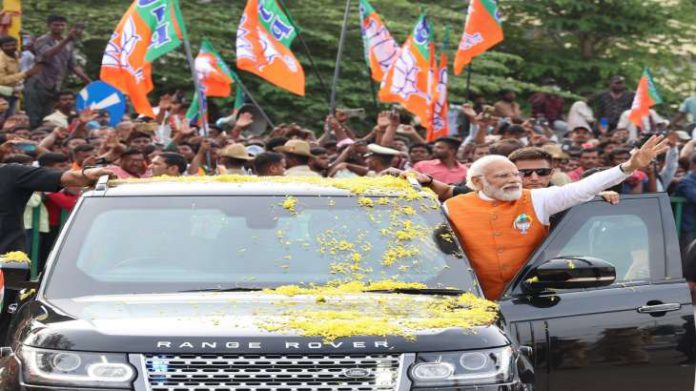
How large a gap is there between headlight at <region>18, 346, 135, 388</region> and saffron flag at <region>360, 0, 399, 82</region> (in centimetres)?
1520

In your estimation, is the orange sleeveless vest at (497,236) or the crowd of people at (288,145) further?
the crowd of people at (288,145)

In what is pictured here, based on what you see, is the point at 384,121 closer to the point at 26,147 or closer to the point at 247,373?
the point at 26,147

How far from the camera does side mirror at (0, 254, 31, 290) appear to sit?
23.2 feet

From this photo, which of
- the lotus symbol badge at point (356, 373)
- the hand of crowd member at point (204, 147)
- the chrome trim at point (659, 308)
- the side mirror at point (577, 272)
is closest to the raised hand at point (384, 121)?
the hand of crowd member at point (204, 147)

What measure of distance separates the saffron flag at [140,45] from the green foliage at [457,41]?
21.8ft

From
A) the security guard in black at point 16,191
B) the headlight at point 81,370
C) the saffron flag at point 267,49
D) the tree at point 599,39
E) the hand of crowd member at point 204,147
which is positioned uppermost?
the headlight at point 81,370

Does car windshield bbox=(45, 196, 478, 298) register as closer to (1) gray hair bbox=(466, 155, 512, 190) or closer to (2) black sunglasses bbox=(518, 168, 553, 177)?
(1) gray hair bbox=(466, 155, 512, 190)

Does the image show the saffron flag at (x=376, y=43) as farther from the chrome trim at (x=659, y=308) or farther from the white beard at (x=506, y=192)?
the chrome trim at (x=659, y=308)

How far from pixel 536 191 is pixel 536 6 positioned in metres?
24.2

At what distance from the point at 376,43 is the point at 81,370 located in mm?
15526

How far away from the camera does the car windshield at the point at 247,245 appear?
682 cm

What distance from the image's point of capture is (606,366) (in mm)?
8258

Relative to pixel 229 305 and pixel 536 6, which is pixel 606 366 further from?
pixel 536 6

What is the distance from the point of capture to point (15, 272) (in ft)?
23.2
